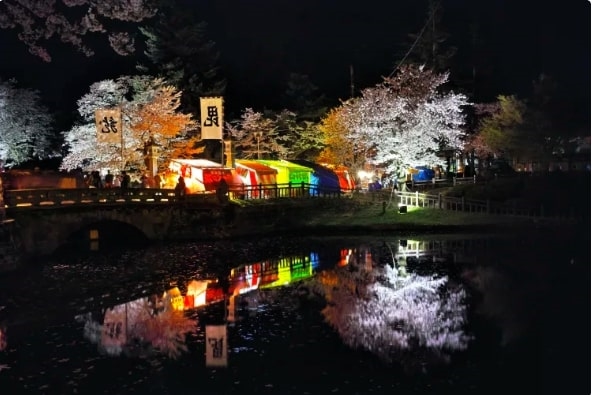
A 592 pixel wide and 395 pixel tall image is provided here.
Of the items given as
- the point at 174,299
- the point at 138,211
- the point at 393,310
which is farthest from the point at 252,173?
the point at 393,310

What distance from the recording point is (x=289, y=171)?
44875 mm

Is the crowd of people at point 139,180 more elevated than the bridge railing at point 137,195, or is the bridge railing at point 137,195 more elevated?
the crowd of people at point 139,180

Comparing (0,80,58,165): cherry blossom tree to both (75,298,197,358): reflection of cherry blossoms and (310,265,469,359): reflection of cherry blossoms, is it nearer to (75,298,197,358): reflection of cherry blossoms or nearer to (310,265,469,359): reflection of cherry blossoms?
(75,298,197,358): reflection of cherry blossoms

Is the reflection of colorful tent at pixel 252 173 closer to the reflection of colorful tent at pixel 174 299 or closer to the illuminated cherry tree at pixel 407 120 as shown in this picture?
the illuminated cherry tree at pixel 407 120

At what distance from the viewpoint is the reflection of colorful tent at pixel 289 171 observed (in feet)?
146

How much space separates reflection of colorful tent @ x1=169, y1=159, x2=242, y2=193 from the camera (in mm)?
39500

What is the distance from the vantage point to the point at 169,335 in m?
16.4

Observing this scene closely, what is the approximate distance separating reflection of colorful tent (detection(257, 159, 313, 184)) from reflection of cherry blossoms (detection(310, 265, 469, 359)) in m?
19.8

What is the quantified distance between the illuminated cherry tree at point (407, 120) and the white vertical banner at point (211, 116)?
11.2m

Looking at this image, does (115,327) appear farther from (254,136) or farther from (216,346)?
(254,136)

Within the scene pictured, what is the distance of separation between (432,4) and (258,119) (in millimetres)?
20091

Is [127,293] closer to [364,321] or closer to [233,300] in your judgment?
[233,300]

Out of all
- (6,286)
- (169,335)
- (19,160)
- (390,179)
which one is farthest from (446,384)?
(19,160)

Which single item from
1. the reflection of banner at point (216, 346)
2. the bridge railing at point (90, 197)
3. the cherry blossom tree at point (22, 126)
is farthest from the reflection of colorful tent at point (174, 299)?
the cherry blossom tree at point (22, 126)
